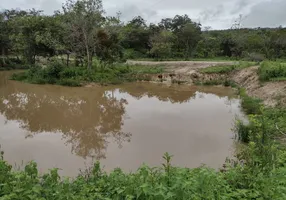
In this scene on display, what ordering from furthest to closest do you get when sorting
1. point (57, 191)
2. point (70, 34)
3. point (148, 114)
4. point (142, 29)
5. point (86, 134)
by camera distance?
point (142, 29)
point (70, 34)
point (148, 114)
point (86, 134)
point (57, 191)

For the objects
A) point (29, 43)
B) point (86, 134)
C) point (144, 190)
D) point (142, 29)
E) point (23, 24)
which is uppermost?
point (142, 29)

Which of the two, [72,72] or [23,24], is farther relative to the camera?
[23,24]

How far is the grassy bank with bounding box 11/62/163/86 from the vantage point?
58.4 feet

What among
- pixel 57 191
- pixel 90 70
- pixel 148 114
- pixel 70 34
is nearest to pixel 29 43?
pixel 70 34

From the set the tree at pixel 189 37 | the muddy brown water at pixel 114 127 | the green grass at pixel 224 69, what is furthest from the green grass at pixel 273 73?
the tree at pixel 189 37

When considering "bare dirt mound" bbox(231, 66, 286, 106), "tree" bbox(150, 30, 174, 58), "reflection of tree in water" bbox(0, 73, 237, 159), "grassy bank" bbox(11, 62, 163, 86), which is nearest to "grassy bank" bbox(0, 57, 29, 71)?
"grassy bank" bbox(11, 62, 163, 86)

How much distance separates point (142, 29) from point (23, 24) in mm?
15730

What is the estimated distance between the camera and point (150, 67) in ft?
73.8

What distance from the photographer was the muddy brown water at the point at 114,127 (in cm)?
650

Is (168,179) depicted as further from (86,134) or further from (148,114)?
(148,114)

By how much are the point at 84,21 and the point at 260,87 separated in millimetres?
11015

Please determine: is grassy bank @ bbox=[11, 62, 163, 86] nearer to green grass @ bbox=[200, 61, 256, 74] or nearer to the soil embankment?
the soil embankment

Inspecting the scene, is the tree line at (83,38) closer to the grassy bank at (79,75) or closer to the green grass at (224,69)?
the grassy bank at (79,75)

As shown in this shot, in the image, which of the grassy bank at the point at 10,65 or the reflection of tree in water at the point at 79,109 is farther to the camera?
the grassy bank at the point at 10,65
